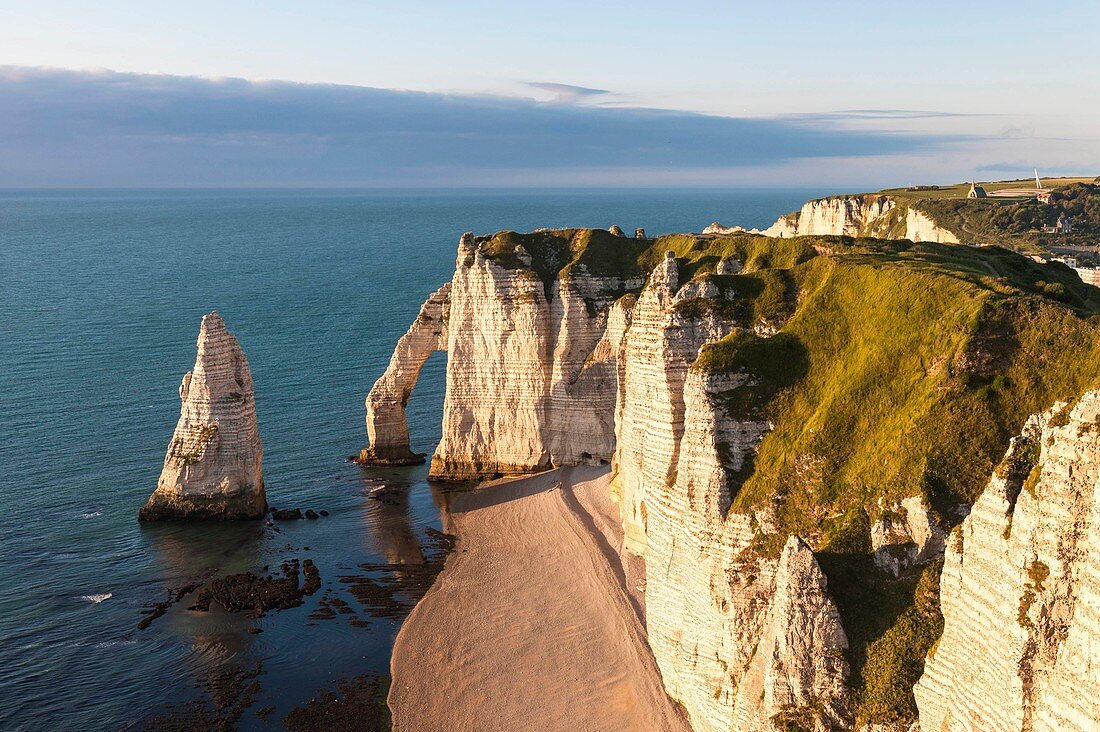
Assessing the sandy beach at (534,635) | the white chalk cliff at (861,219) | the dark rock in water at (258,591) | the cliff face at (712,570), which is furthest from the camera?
the white chalk cliff at (861,219)

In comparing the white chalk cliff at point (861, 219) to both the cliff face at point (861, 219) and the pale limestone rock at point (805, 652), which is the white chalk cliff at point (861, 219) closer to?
the cliff face at point (861, 219)

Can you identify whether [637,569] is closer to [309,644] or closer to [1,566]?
[309,644]

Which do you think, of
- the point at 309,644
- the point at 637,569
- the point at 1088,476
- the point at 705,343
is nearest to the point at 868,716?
the point at 1088,476

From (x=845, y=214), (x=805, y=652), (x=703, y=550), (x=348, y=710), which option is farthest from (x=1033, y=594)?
(x=845, y=214)

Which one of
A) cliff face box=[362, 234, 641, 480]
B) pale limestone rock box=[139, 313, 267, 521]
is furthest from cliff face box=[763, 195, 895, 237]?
pale limestone rock box=[139, 313, 267, 521]

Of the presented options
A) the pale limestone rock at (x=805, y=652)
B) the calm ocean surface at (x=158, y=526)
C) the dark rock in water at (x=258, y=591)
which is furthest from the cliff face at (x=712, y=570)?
the dark rock in water at (x=258, y=591)
